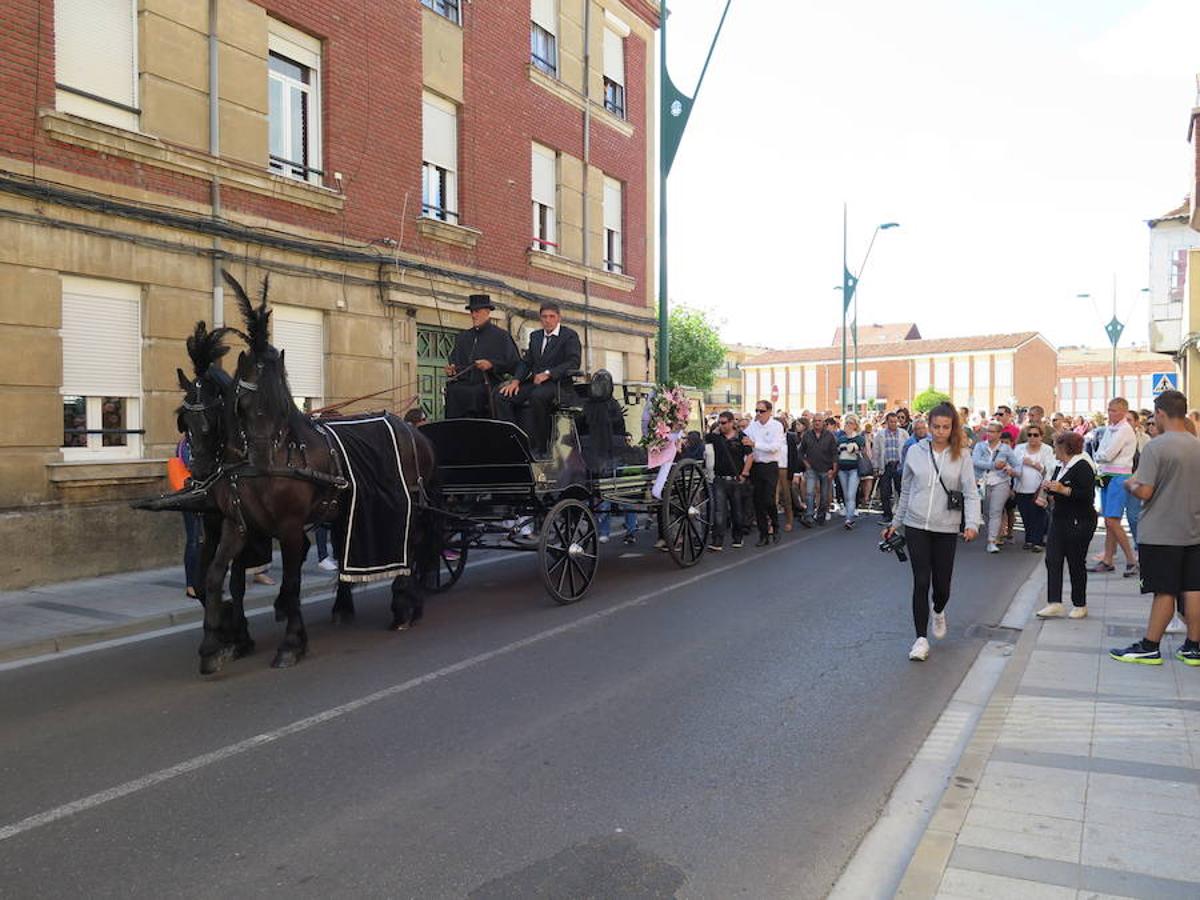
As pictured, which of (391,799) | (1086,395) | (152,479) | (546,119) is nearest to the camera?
(391,799)

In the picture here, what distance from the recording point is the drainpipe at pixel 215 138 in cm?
1163

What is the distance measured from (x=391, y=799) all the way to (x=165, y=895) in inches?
41.9

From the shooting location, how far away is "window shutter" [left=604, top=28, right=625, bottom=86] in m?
20.9

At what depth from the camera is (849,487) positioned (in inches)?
621

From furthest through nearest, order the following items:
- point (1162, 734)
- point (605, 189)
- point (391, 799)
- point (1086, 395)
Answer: point (1086, 395)
point (605, 189)
point (1162, 734)
point (391, 799)

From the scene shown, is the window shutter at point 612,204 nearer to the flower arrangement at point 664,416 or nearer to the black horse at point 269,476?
the flower arrangement at point 664,416

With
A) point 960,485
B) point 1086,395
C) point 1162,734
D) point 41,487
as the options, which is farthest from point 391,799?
point 1086,395

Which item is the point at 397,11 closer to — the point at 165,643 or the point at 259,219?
the point at 259,219

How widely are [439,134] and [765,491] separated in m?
7.98

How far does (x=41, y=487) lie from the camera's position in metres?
9.88

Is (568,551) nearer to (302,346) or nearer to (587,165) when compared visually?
(302,346)

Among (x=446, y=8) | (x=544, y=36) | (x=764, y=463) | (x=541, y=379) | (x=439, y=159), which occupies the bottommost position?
(x=764, y=463)

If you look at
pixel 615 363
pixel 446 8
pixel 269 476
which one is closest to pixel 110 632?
pixel 269 476

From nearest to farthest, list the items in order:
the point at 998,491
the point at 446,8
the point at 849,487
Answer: the point at 998,491 < the point at 849,487 < the point at 446,8
